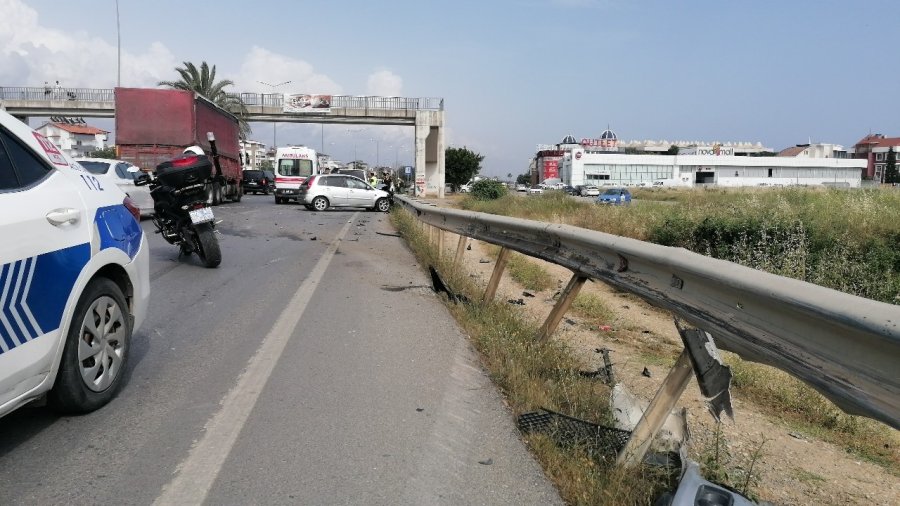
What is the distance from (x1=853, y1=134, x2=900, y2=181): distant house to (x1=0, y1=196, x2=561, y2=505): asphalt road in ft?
418

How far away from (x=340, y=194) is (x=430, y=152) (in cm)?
2640

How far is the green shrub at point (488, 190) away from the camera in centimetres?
3981

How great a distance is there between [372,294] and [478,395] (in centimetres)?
431

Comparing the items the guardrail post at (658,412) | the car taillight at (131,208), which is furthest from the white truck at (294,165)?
the guardrail post at (658,412)

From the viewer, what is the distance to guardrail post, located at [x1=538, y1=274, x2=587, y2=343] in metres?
5.29

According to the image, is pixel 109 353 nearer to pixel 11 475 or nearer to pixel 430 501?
pixel 11 475

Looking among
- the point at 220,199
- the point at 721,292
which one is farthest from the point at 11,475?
the point at 220,199

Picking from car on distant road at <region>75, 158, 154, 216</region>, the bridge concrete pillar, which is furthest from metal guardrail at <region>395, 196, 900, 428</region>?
the bridge concrete pillar

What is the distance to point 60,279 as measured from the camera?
3898 millimetres

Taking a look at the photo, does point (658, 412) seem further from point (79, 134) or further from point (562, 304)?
point (79, 134)

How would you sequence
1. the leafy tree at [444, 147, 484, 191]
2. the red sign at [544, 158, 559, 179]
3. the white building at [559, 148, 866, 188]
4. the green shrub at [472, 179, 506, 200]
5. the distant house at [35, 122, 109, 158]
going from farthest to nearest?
the red sign at [544, 158, 559, 179]
the white building at [559, 148, 866, 188]
the distant house at [35, 122, 109, 158]
the leafy tree at [444, 147, 484, 191]
the green shrub at [472, 179, 506, 200]

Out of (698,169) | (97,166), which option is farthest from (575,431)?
(698,169)

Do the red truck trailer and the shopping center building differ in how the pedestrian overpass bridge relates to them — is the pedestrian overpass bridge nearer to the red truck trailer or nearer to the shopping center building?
the red truck trailer

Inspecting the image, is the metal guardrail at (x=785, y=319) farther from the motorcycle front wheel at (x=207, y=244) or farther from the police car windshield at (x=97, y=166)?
the police car windshield at (x=97, y=166)
